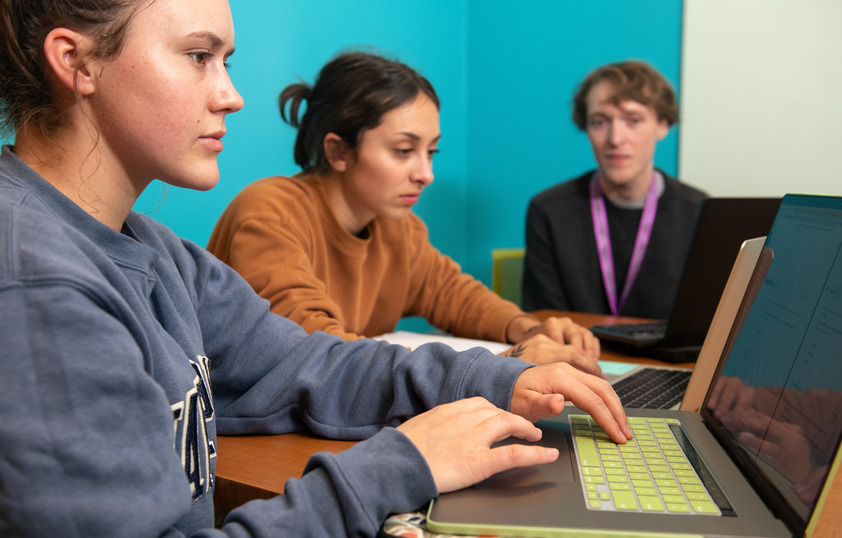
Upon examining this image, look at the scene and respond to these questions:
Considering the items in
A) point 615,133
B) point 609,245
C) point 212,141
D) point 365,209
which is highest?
point 212,141

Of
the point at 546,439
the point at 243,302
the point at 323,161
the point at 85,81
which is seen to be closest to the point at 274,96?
the point at 323,161

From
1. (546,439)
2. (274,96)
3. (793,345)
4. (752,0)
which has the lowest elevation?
(546,439)

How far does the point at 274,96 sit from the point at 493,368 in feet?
4.92

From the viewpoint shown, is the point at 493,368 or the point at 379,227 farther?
the point at 379,227

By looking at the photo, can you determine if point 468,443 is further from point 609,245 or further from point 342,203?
point 609,245

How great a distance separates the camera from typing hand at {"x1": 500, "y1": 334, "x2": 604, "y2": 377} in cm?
104

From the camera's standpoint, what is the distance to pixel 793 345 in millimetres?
653

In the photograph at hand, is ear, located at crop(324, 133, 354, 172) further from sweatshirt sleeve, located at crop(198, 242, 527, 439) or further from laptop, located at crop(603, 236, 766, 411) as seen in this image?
laptop, located at crop(603, 236, 766, 411)

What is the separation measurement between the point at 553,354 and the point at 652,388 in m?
0.15

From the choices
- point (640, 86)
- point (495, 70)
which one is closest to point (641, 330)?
point (640, 86)

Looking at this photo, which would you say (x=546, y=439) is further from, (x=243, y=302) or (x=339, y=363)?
(x=243, y=302)

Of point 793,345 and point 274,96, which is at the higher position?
point 274,96

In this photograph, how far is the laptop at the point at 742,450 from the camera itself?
21.4 inches

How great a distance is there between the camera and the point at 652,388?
1.04 m
